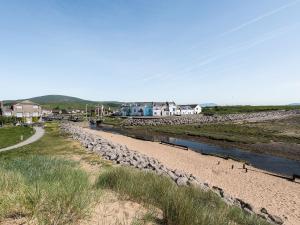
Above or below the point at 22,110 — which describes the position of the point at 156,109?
below

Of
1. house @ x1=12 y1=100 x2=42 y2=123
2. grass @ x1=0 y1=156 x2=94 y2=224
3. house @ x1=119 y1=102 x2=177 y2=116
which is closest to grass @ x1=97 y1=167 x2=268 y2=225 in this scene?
grass @ x1=0 y1=156 x2=94 y2=224

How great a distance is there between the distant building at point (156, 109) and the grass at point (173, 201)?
317 feet

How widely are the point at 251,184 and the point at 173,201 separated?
14.6 metres

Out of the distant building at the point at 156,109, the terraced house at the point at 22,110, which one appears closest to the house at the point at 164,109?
the distant building at the point at 156,109

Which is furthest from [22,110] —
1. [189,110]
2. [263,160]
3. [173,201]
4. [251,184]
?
[173,201]

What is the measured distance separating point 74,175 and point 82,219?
223 centimetres

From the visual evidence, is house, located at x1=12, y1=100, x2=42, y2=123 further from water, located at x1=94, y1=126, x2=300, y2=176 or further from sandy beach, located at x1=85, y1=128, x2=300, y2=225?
sandy beach, located at x1=85, y1=128, x2=300, y2=225

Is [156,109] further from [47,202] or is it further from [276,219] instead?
[47,202]

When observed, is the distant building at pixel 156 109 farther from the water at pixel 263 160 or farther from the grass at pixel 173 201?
the grass at pixel 173 201

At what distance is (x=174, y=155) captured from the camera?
28312 mm

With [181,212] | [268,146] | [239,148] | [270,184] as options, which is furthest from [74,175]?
[268,146]

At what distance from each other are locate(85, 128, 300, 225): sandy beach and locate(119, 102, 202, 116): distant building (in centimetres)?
7986

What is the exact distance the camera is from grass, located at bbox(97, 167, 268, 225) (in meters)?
5.29

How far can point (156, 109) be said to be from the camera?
105562 mm
